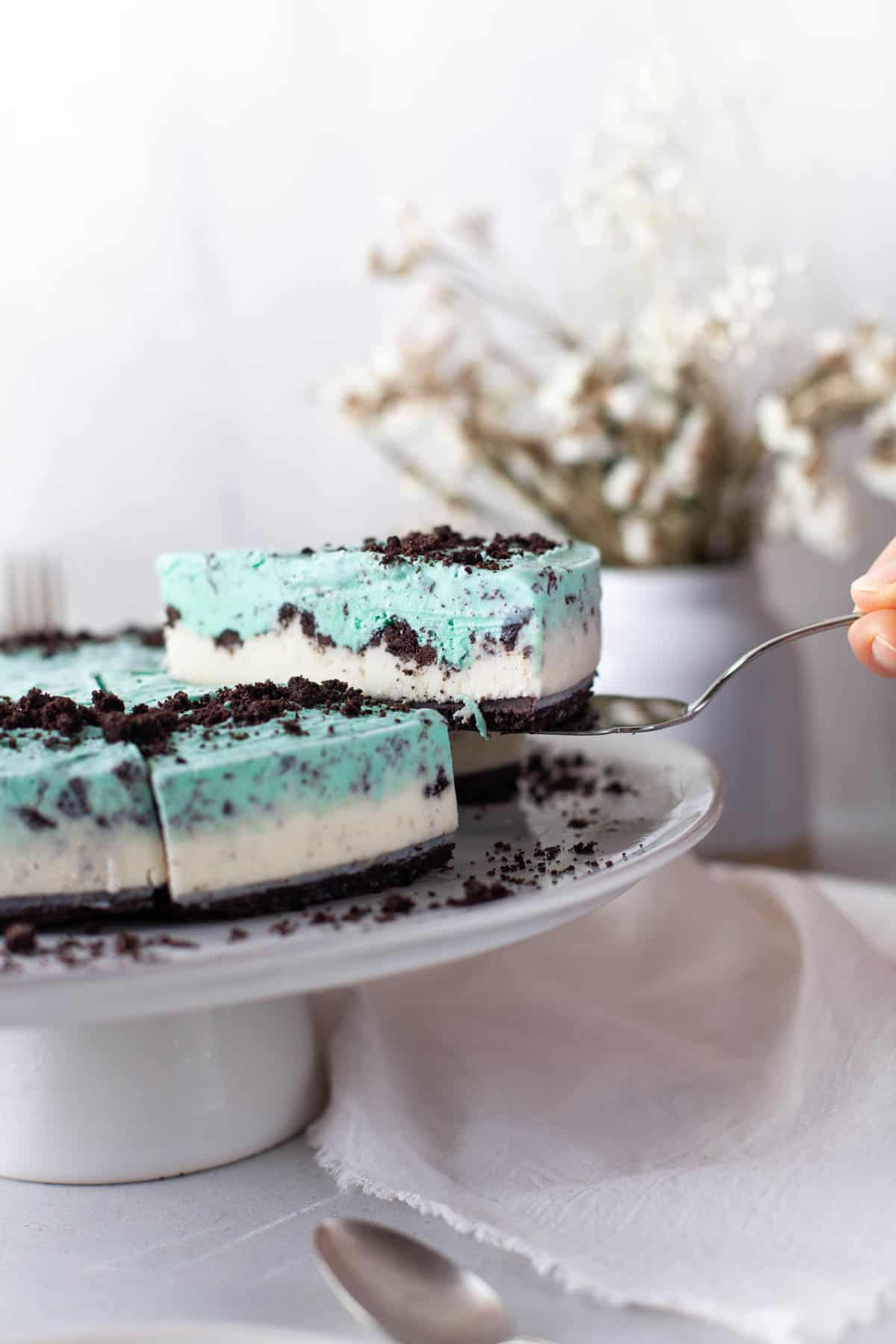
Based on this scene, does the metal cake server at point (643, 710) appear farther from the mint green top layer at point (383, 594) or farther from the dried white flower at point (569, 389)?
the dried white flower at point (569, 389)

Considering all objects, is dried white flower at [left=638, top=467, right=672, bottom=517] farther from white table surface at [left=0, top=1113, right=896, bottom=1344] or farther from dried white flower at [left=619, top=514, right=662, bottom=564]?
white table surface at [left=0, top=1113, right=896, bottom=1344]

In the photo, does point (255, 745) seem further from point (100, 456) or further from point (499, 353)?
point (100, 456)

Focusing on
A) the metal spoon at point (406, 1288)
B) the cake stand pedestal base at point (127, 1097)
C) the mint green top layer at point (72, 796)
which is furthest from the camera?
the cake stand pedestal base at point (127, 1097)

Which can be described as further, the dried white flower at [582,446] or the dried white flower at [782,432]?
the dried white flower at [582,446]

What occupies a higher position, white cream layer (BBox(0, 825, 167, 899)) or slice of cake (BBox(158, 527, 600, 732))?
slice of cake (BBox(158, 527, 600, 732))

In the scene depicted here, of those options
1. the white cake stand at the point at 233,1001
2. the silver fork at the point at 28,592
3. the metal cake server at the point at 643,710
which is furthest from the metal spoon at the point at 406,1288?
the silver fork at the point at 28,592

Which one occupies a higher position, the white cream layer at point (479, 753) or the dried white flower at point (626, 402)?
the dried white flower at point (626, 402)

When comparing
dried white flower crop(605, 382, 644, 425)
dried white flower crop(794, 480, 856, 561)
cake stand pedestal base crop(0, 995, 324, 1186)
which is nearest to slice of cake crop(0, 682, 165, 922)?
cake stand pedestal base crop(0, 995, 324, 1186)
